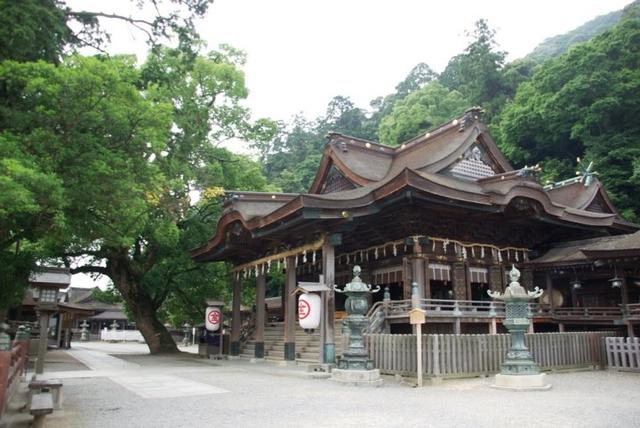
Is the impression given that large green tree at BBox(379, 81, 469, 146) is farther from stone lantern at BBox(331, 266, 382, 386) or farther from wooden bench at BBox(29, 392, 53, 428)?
wooden bench at BBox(29, 392, 53, 428)

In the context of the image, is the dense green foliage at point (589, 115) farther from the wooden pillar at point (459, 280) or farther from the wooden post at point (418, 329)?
the wooden post at point (418, 329)

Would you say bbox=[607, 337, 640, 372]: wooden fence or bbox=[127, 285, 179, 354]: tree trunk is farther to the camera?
bbox=[127, 285, 179, 354]: tree trunk

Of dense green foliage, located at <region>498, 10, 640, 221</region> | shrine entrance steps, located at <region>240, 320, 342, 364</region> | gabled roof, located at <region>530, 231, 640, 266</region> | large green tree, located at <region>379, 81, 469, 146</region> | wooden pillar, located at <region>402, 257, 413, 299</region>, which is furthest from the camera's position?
large green tree, located at <region>379, 81, 469, 146</region>

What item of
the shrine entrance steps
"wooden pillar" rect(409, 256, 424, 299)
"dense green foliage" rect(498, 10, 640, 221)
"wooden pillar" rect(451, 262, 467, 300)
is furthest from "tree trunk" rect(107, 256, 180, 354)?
"dense green foliage" rect(498, 10, 640, 221)

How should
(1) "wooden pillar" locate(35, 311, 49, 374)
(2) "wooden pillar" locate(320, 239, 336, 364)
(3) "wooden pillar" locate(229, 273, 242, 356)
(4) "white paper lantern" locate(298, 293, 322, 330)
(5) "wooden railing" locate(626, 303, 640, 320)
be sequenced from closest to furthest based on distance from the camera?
(1) "wooden pillar" locate(35, 311, 49, 374)
(4) "white paper lantern" locate(298, 293, 322, 330)
(2) "wooden pillar" locate(320, 239, 336, 364)
(5) "wooden railing" locate(626, 303, 640, 320)
(3) "wooden pillar" locate(229, 273, 242, 356)

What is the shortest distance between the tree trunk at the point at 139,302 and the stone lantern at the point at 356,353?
12.8m

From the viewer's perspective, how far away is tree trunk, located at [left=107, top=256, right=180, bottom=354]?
2114cm

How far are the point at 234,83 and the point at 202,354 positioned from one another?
1255 centimetres

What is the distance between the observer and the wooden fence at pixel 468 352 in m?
10.7

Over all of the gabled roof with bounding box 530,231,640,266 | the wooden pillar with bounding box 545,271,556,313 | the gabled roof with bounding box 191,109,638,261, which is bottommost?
the wooden pillar with bounding box 545,271,556,313

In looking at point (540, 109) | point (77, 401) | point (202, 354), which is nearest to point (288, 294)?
point (202, 354)

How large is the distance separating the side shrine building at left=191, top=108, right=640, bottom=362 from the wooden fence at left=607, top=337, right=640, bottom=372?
1969mm

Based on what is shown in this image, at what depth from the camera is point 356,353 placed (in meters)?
10.7

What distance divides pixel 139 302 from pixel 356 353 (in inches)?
536
